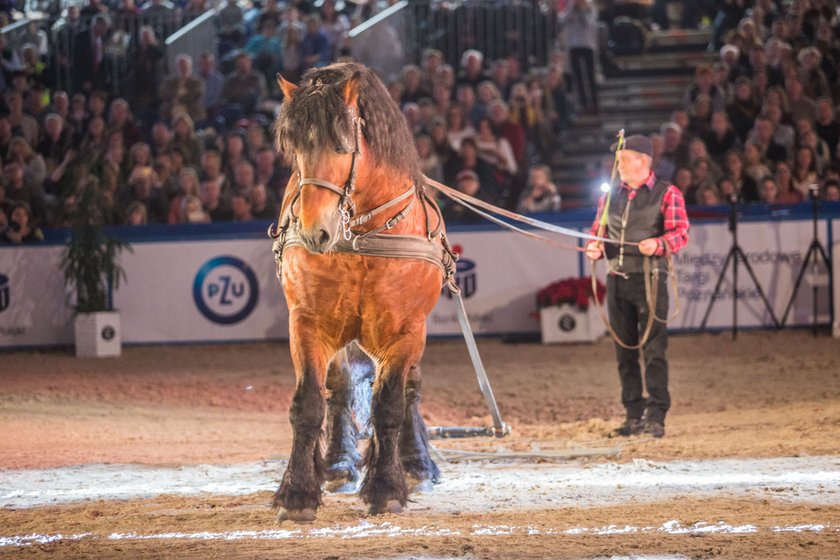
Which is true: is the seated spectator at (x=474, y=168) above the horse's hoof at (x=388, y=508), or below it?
above

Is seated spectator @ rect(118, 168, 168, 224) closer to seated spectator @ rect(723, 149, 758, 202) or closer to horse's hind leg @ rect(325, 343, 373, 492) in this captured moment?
seated spectator @ rect(723, 149, 758, 202)

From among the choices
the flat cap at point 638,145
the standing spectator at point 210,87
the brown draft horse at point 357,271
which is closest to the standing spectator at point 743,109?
the standing spectator at point 210,87

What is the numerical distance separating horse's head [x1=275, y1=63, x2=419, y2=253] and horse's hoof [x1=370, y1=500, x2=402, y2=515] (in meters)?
1.40

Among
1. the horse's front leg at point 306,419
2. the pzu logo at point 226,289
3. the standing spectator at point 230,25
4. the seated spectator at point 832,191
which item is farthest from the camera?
the standing spectator at point 230,25

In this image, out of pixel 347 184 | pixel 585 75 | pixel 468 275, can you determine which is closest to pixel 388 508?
pixel 347 184

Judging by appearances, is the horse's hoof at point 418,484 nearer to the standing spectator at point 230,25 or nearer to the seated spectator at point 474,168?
the seated spectator at point 474,168

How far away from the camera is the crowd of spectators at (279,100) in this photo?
1443 centimetres

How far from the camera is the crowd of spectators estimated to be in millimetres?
14430

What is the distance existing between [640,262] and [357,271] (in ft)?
10.5

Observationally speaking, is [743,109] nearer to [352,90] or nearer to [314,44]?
[314,44]

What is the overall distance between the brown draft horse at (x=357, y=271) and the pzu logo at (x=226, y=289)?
26.4ft

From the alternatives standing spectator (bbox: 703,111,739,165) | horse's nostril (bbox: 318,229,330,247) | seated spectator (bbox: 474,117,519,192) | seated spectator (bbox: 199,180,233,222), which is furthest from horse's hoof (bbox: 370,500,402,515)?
standing spectator (bbox: 703,111,739,165)

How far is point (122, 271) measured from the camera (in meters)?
Result: 13.8

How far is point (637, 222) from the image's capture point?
816 cm
